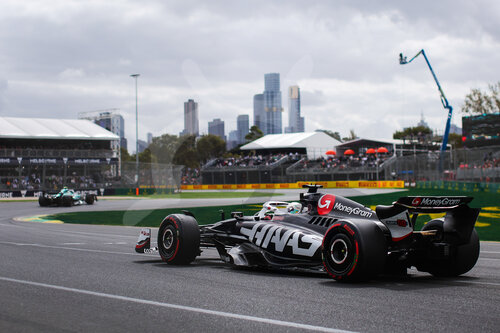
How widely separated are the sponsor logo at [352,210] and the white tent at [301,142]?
78227mm

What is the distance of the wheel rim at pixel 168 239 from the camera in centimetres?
930

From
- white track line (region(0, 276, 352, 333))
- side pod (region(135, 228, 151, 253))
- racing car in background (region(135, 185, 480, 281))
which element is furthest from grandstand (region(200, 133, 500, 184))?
white track line (region(0, 276, 352, 333))

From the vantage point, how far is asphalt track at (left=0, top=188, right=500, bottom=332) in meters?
4.91

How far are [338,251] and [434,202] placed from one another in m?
1.27

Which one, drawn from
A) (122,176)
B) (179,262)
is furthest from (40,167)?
(179,262)

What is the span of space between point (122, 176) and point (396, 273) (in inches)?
2144

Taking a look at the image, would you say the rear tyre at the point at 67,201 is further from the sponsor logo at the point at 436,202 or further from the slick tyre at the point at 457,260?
the sponsor logo at the point at 436,202

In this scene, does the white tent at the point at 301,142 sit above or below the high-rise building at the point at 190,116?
above

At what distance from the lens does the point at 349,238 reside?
667cm

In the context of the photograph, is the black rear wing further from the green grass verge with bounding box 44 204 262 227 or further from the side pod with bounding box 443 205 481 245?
the green grass verge with bounding box 44 204 262 227

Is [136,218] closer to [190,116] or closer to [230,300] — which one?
[190,116]

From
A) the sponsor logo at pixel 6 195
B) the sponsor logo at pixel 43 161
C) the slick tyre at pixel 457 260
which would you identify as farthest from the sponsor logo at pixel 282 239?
the sponsor logo at pixel 43 161

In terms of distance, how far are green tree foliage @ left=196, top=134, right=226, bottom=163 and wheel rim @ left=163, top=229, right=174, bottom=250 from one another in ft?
335

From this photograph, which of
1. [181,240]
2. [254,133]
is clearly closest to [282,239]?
[181,240]
